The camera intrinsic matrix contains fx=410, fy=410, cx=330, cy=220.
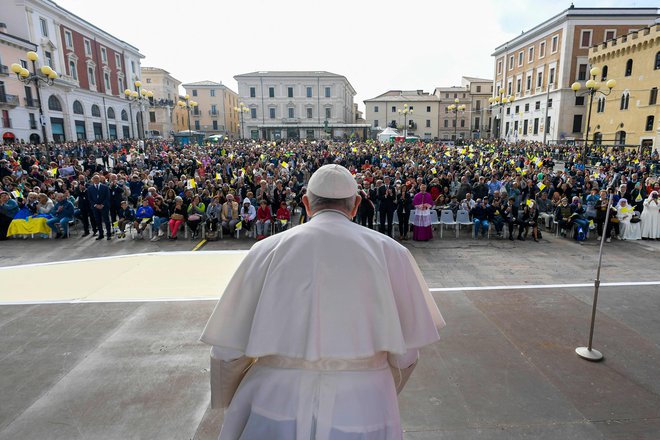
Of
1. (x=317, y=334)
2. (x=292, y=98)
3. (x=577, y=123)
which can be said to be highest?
(x=292, y=98)

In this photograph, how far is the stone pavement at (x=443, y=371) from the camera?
3.41 metres

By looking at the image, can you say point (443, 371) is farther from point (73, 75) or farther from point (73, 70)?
point (73, 70)

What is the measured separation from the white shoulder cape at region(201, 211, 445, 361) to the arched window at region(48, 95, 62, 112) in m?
47.6

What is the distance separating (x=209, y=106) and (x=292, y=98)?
18.0 m

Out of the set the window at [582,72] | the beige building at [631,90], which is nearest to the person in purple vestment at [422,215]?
the beige building at [631,90]

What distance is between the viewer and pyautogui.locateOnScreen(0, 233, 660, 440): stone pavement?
3.41 meters

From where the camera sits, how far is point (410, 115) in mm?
87875

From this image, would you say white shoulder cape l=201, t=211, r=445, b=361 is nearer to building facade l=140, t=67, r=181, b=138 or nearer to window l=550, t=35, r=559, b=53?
window l=550, t=35, r=559, b=53

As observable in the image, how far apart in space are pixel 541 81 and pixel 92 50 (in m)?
55.8

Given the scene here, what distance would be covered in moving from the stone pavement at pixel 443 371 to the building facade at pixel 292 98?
71.9 m

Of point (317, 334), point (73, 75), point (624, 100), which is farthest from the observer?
point (73, 75)

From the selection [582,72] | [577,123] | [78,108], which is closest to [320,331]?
[78,108]

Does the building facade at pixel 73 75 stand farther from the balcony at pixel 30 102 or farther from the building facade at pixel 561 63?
the building facade at pixel 561 63

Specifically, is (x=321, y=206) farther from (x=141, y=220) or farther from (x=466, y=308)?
(x=141, y=220)
